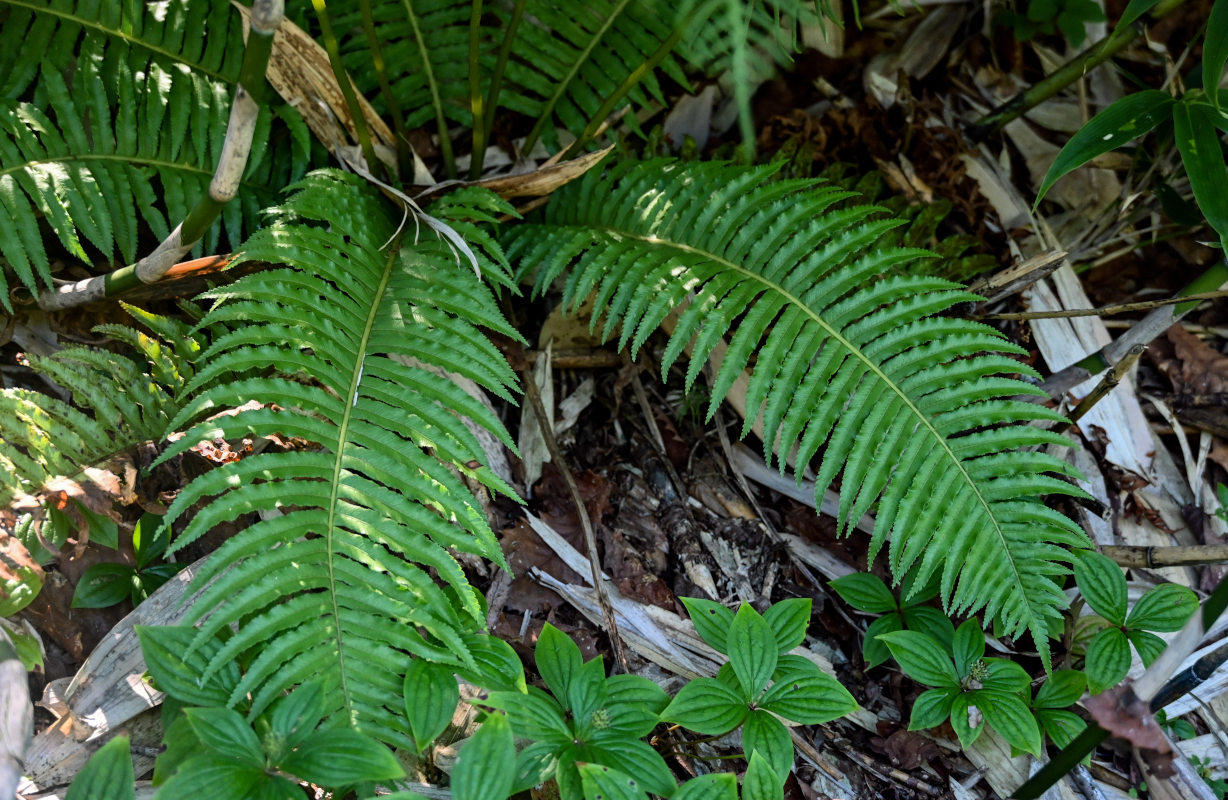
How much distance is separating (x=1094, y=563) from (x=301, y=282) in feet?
6.19

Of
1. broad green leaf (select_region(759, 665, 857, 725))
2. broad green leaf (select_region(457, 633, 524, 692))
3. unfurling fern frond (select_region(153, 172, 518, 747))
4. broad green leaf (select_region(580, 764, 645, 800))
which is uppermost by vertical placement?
unfurling fern frond (select_region(153, 172, 518, 747))

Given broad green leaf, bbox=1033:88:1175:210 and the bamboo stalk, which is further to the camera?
broad green leaf, bbox=1033:88:1175:210

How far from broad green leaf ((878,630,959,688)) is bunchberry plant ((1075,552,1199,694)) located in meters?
0.31

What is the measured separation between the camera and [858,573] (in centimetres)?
223

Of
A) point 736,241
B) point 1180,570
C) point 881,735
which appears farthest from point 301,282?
point 1180,570

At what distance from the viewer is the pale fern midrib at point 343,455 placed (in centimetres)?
161

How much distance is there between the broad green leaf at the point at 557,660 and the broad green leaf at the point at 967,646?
34.4 inches

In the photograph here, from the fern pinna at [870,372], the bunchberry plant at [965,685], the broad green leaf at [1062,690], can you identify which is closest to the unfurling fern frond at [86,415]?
the fern pinna at [870,372]

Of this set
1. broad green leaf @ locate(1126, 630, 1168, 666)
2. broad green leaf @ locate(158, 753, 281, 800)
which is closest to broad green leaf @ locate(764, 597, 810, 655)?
broad green leaf @ locate(1126, 630, 1168, 666)

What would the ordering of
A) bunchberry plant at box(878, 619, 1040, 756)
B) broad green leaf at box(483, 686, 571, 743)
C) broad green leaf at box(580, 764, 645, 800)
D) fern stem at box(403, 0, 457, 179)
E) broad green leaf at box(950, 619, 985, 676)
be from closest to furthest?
1. broad green leaf at box(580, 764, 645, 800)
2. broad green leaf at box(483, 686, 571, 743)
3. bunchberry plant at box(878, 619, 1040, 756)
4. broad green leaf at box(950, 619, 985, 676)
5. fern stem at box(403, 0, 457, 179)

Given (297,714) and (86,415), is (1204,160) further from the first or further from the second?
(86,415)

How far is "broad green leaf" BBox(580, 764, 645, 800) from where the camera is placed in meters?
1.59

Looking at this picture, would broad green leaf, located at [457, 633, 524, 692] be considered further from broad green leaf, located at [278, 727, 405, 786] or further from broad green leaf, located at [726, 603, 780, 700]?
broad green leaf, located at [726, 603, 780, 700]

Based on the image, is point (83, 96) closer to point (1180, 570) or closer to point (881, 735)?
point (881, 735)
